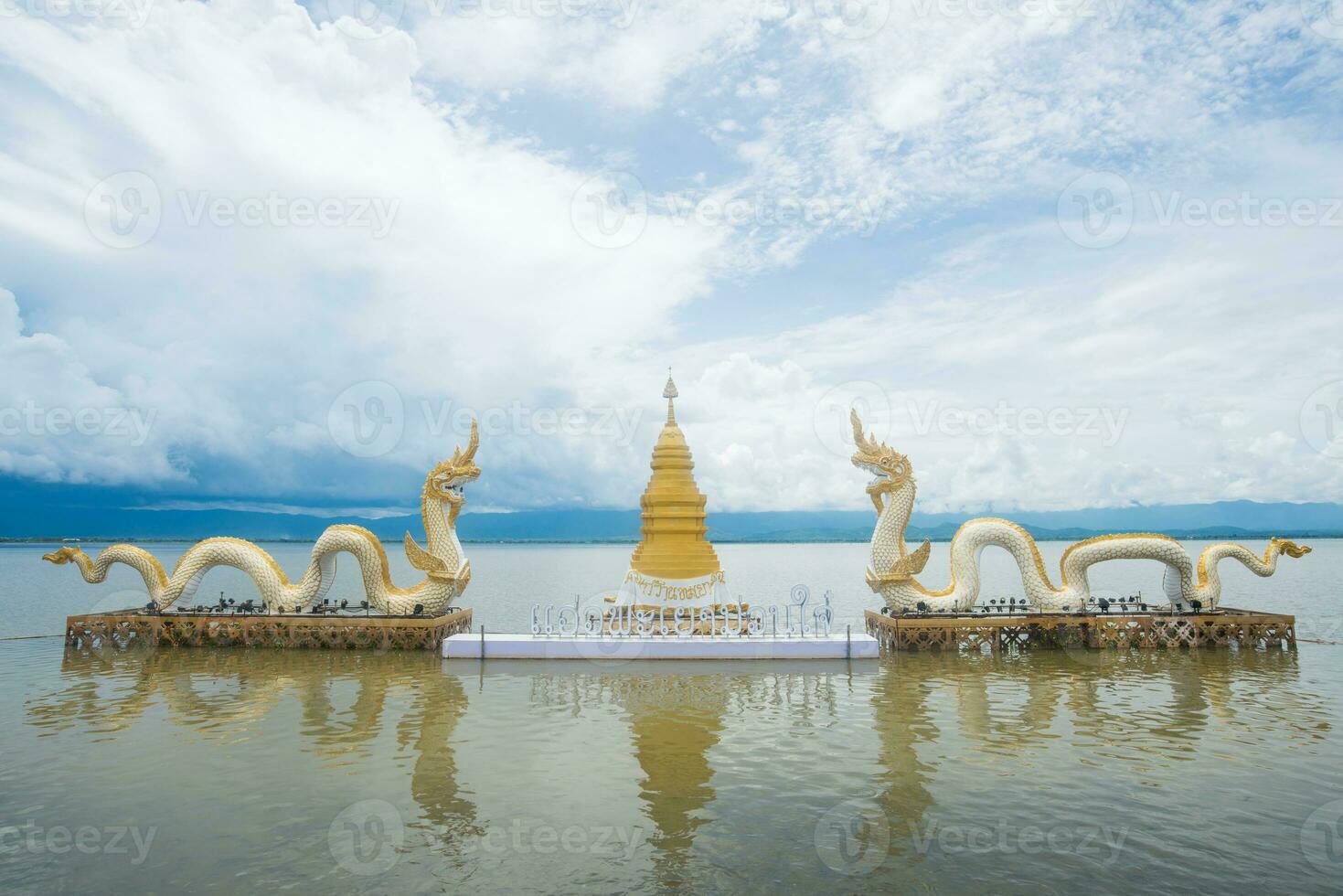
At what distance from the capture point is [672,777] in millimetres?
13586

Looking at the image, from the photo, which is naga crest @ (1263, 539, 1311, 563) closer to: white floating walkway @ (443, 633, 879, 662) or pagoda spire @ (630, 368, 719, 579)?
white floating walkway @ (443, 633, 879, 662)

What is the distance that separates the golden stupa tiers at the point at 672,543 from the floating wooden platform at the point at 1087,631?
649 centimetres

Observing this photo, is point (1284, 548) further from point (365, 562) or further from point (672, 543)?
point (365, 562)

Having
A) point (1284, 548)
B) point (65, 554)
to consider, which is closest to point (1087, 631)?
point (1284, 548)

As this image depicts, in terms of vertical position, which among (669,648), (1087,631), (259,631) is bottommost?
(669,648)

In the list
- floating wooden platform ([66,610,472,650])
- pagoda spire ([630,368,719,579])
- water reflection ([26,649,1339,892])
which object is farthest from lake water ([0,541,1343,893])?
pagoda spire ([630,368,719,579])

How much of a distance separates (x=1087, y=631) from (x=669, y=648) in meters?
14.0

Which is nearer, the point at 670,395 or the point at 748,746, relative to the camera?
the point at 748,746

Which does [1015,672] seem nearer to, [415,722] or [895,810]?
[895,810]

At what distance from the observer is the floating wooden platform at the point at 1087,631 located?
26.4 metres

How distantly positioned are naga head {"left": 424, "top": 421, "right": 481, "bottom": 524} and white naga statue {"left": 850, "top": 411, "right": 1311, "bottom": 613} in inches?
555

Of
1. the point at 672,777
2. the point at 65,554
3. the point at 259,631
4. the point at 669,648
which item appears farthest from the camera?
the point at 65,554

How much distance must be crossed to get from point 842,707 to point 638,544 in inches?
524

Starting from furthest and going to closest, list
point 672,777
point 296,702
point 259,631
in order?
point 259,631, point 296,702, point 672,777
